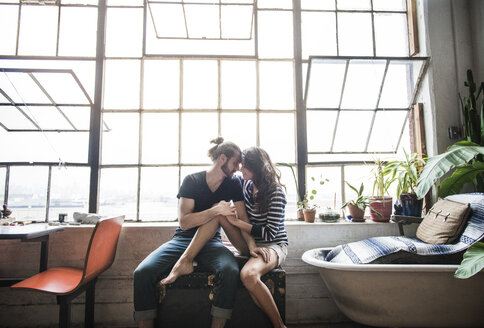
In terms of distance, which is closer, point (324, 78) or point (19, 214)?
point (19, 214)

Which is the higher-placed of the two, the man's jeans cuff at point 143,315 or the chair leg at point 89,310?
the man's jeans cuff at point 143,315

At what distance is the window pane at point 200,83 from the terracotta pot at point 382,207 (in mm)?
1773

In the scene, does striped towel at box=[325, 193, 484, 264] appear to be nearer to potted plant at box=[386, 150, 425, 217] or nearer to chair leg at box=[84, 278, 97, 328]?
potted plant at box=[386, 150, 425, 217]

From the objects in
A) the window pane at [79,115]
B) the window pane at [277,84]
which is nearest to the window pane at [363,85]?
the window pane at [277,84]

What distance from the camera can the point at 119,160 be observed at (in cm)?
271

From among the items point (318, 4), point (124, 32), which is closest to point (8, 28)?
point (124, 32)

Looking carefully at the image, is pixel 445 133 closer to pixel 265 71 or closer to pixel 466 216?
pixel 466 216

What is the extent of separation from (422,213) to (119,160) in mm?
2935

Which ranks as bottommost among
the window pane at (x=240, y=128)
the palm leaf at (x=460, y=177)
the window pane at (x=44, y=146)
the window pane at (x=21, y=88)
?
the palm leaf at (x=460, y=177)

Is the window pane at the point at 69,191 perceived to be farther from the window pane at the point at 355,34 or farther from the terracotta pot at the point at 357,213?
the window pane at the point at 355,34

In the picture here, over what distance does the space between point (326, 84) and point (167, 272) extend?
2273 mm

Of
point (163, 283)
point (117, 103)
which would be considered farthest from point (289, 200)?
point (117, 103)

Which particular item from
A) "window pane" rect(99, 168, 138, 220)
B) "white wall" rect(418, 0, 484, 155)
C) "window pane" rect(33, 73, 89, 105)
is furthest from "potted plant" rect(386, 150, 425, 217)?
"window pane" rect(33, 73, 89, 105)

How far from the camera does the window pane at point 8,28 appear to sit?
2688 millimetres
